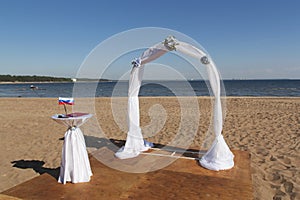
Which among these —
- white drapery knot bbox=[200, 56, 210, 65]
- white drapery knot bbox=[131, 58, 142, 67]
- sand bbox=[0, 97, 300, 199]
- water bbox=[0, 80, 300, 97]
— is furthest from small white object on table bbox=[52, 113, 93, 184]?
water bbox=[0, 80, 300, 97]

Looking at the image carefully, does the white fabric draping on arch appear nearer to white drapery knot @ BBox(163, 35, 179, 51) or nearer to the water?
white drapery knot @ BBox(163, 35, 179, 51)

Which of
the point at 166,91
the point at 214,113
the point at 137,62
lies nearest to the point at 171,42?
the point at 137,62

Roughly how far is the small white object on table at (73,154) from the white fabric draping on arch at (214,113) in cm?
129

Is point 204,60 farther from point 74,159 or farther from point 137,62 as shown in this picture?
point 74,159

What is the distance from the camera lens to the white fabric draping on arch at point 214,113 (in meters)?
4.22

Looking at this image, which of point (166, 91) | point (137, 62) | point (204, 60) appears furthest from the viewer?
point (166, 91)

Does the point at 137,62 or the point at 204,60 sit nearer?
the point at 204,60

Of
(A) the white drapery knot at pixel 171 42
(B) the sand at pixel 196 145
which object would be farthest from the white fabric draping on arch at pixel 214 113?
(B) the sand at pixel 196 145

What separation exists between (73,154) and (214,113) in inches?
103

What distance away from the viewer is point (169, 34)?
4.60 meters

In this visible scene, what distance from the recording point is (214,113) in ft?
14.4

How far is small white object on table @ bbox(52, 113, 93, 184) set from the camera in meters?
3.44

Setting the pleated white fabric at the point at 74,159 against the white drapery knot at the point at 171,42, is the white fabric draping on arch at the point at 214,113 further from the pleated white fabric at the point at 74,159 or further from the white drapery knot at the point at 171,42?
the pleated white fabric at the point at 74,159

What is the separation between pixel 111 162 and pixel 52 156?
83.4 inches
